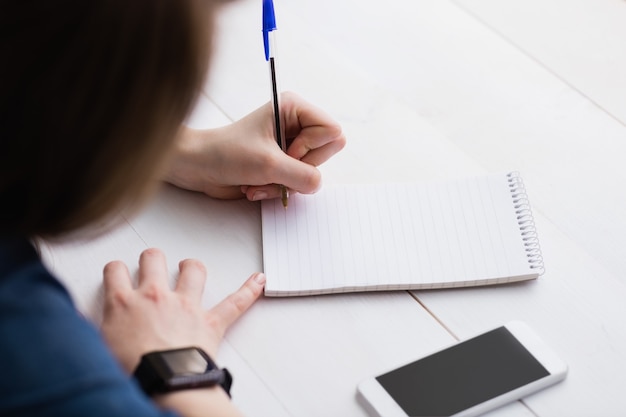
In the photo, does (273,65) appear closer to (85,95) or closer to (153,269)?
(153,269)

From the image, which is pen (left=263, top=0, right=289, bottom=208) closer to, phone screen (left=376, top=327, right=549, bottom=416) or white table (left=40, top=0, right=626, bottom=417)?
white table (left=40, top=0, right=626, bottom=417)

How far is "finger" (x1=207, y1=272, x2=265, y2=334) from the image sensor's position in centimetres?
80

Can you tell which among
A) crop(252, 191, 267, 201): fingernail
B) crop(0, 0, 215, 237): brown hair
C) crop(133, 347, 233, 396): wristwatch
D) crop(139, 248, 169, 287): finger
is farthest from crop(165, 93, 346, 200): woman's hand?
crop(0, 0, 215, 237): brown hair

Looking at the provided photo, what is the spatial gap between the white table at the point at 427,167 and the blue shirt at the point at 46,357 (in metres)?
0.21

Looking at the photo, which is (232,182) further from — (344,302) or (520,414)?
(520,414)

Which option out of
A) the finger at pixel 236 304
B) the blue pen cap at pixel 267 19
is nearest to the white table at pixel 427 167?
the finger at pixel 236 304

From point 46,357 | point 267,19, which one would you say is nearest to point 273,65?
point 267,19

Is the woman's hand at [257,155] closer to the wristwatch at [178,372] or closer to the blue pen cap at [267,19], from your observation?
the blue pen cap at [267,19]

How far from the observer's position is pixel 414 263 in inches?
33.8

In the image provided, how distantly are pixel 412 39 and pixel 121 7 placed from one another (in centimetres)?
69

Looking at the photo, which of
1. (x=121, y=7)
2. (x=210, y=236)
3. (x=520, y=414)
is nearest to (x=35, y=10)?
(x=121, y=7)

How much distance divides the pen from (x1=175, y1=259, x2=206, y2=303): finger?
120 millimetres

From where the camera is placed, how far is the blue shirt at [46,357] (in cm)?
54

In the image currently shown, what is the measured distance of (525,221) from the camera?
2.95ft
